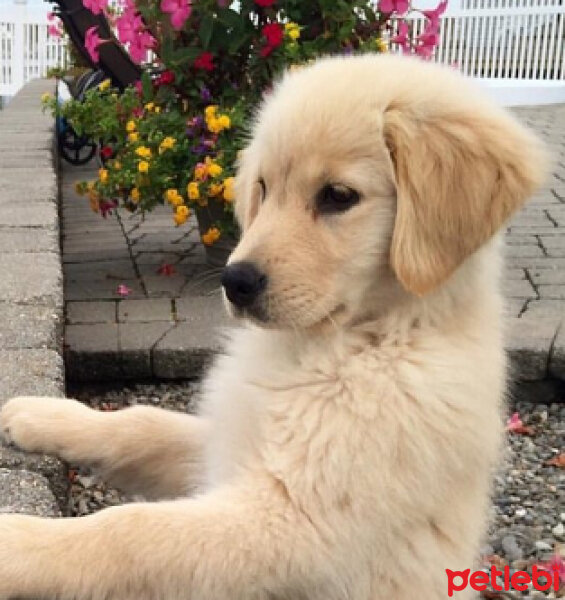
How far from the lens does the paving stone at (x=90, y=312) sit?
170 inches

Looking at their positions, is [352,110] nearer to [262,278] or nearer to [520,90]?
[262,278]

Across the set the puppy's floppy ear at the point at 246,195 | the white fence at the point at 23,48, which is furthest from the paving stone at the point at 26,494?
the white fence at the point at 23,48

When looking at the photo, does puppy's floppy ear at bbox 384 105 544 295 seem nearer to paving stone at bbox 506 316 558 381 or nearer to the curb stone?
the curb stone

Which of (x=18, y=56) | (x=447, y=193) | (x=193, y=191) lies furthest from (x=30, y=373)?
(x=18, y=56)

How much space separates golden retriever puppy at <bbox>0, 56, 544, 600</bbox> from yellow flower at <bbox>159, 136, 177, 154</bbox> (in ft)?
7.95

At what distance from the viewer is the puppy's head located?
79.5 inches

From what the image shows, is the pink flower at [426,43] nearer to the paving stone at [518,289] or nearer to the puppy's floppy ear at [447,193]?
the paving stone at [518,289]

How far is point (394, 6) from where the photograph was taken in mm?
4512

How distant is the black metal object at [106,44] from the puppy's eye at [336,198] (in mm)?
→ 3761

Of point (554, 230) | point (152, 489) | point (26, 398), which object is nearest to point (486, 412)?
point (152, 489)

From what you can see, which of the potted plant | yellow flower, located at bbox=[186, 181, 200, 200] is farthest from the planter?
yellow flower, located at bbox=[186, 181, 200, 200]

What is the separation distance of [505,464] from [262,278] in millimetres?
1824

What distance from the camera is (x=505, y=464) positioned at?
350 centimetres

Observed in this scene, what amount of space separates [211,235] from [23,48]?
11.2 m
